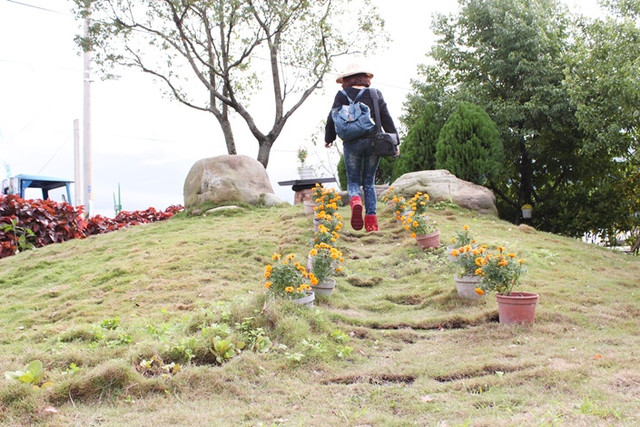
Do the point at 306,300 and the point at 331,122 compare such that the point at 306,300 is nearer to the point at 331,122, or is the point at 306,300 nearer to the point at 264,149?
the point at 331,122

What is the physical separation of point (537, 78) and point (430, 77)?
131 inches

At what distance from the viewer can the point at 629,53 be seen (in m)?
10.6

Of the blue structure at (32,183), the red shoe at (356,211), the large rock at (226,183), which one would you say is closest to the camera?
the red shoe at (356,211)

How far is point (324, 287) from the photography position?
5.89m

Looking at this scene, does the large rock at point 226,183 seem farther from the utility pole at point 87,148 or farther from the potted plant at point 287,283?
the potted plant at point 287,283

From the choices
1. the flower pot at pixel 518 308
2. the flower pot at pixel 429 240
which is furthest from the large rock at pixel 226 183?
the flower pot at pixel 518 308

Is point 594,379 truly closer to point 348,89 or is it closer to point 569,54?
point 348,89

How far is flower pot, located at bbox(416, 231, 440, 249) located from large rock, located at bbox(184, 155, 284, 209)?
194 inches

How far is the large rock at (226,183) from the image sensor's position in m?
12.1

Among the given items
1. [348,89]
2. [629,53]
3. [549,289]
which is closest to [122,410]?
[549,289]

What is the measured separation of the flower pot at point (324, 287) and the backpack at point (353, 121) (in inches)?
94.1

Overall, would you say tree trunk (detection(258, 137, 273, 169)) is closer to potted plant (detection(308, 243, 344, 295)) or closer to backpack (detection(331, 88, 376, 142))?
backpack (detection(331, 88, 376, 142))

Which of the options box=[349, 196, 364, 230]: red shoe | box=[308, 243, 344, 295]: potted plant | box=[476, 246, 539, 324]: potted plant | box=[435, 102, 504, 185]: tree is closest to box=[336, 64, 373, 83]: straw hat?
box=[349, 196, 364, 230]: red shoe

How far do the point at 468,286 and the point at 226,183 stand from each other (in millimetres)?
7441
